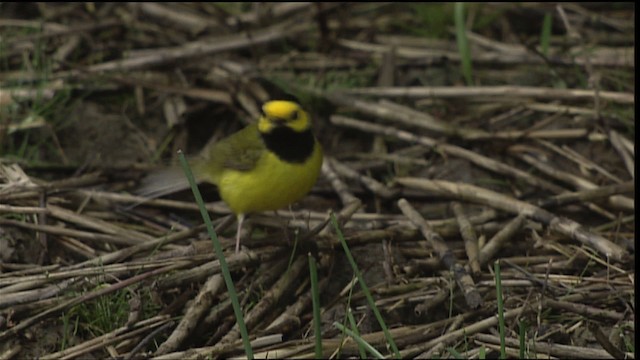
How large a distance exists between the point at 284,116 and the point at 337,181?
21.7 inches

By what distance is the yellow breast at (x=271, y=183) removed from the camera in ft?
15.4

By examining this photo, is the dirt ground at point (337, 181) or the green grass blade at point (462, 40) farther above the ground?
the green grass blade at point (462, 40)

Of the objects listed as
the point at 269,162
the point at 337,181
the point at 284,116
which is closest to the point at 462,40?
the point at 337,181

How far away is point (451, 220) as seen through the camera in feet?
15.6

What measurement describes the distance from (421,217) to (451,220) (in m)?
0.16

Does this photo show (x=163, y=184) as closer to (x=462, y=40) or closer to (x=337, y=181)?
(x=337, y=181)

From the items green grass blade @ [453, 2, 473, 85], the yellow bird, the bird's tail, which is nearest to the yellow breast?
the yellow bird

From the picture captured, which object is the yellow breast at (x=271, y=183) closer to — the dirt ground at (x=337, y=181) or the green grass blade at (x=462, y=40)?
the dirt ground at (x=337, y=181)

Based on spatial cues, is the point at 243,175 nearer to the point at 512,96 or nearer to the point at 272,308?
the point at 272,308

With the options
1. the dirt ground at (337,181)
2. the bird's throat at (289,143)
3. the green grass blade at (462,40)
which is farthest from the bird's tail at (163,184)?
the green grass blade at (462,40)

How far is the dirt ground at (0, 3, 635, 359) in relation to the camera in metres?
3.90

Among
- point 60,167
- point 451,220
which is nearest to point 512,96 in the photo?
point 451,220

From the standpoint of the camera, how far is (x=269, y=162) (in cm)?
478

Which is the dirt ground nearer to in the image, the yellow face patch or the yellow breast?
the yellow breast
